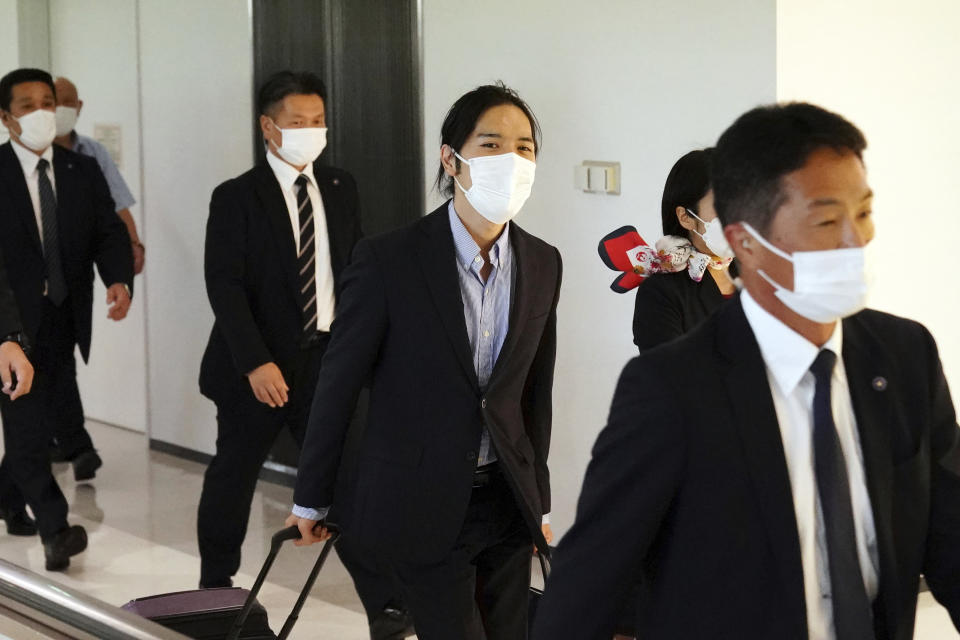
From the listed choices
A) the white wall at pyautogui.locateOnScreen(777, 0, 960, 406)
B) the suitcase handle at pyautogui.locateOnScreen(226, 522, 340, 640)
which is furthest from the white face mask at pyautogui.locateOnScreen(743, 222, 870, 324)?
the white wall at pyautogui.locateOnScreen(777, 0, 960, 406)

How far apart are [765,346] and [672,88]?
2896mm

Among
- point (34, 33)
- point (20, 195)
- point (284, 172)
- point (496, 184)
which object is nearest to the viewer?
point (496, 184)

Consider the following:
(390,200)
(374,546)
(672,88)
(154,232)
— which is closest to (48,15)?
(154,232)

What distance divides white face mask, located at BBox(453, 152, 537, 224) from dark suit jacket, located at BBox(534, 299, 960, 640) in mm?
1393

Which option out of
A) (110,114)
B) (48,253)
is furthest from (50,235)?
(110,114)

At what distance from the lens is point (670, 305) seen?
3.31 meters

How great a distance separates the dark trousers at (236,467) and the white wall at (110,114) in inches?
115

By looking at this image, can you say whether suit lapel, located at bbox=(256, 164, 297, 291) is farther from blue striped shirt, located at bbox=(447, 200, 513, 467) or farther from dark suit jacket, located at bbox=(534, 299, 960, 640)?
dark suit jacket, located at bbox=(534, 299, 960, 640)

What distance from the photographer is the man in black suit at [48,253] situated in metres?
5.10

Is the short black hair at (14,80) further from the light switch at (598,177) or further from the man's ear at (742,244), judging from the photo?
the man's ear at (742,244)

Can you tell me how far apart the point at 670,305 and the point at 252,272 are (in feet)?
6.07

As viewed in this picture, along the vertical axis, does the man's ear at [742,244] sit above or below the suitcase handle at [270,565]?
above

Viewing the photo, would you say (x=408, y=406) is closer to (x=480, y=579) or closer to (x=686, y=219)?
(x=480, y=579)

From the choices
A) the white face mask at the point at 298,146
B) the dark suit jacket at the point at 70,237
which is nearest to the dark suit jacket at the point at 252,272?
the white face mask at the point at 298,146
